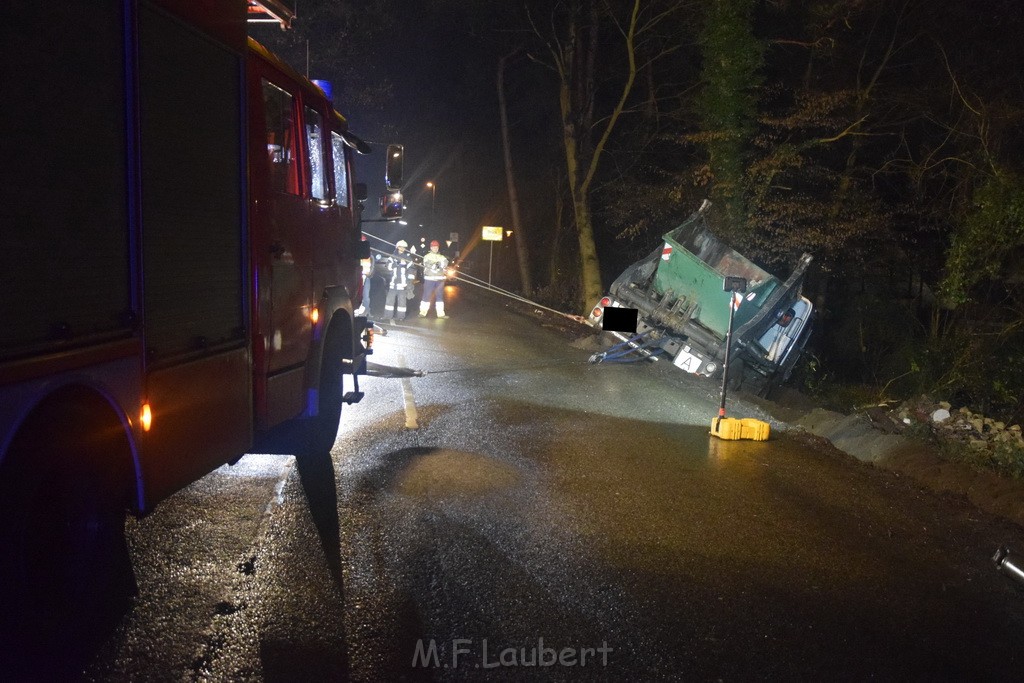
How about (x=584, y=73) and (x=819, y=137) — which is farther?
(x=584, y=73)

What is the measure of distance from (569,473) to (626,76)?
19.4 m

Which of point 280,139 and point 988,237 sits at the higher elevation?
point 280,139

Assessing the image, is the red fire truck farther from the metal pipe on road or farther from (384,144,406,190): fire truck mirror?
the metal pipe on road

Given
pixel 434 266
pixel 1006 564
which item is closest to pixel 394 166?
pixel 1006 564

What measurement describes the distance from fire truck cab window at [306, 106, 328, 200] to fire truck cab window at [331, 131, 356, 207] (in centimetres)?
34

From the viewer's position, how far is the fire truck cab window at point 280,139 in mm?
5598

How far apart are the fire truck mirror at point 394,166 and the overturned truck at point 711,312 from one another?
5.33m

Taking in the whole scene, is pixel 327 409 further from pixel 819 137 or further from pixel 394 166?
pixel 819 137

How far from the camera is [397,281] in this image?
18875mm

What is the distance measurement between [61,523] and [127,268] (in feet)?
3.73

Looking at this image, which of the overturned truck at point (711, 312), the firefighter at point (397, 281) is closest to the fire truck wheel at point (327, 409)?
the overturned truck at point (711, 312)

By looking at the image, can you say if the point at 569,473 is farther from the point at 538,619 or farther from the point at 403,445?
the point at 538,619

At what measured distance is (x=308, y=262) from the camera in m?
6.40

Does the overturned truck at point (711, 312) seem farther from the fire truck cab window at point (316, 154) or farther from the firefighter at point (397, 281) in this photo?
the fire truck cab window at point (316, 154)
